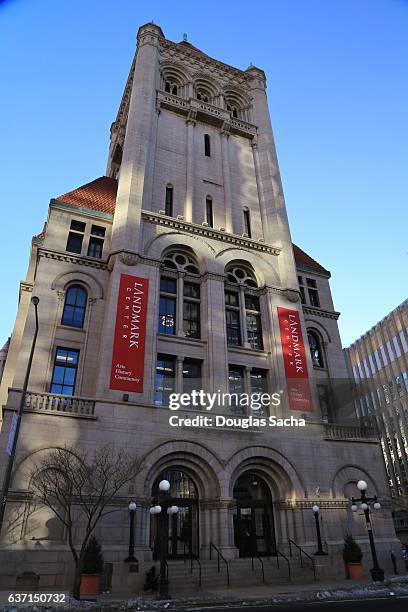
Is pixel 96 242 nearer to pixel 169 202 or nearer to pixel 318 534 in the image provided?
pixel 169 202

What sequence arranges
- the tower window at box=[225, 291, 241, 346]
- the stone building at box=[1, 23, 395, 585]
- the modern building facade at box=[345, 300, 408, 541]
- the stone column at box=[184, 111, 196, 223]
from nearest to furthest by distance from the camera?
1. the stone building at box=[1, 23, 395, 585]
2. the tower window at box=[225, 291, 241, 346]
3. the stone column at box=[184, 111, 196, 223]
4. the modern building facade at box=[345, 300, 408, 541]

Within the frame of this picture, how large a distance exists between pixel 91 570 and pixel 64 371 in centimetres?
1206

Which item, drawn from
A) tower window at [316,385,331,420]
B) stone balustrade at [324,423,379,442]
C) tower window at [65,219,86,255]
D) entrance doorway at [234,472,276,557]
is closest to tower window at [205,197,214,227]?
tower window at [65,219,86,255]

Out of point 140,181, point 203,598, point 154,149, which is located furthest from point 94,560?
point 154,149

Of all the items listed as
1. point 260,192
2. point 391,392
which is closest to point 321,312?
point 260,192

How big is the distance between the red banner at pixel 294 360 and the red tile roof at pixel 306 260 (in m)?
9.85

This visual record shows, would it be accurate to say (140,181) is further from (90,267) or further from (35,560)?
(35,560)

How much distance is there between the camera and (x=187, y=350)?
91.7ft

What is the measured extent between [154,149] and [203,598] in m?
31.8

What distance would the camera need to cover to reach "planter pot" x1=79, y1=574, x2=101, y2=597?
53.7ft

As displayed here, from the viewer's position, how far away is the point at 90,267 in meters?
29.6

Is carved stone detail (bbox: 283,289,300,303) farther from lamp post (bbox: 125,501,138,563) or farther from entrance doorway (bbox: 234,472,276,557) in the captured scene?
lamp post (bbox: 125,501,138,563)

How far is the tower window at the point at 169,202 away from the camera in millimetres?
34125

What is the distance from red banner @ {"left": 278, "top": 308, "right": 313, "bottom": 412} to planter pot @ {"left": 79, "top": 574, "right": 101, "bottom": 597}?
15368 mm
